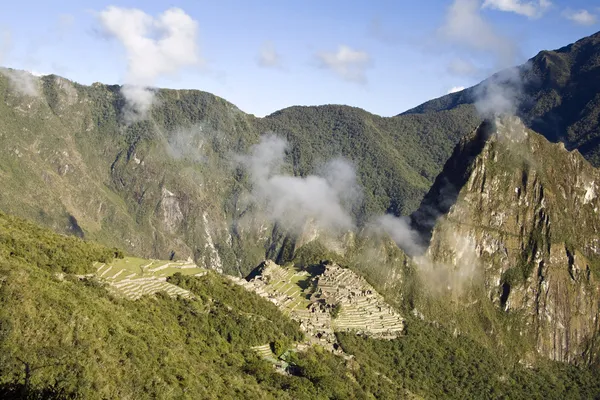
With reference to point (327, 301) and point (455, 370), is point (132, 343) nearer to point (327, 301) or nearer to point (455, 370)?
point (327, 301)

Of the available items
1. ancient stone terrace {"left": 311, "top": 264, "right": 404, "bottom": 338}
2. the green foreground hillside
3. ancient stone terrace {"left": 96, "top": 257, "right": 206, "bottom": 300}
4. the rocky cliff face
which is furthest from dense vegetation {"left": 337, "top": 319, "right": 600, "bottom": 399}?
ancient stone terrace {"left": 96, "top": 257, "right": 206, "bottom": 300}

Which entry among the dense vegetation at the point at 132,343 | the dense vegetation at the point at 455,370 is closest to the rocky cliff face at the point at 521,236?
the dense vegetation at the point at 455,370

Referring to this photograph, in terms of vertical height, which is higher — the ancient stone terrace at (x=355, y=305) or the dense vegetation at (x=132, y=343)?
the dense vegetation at (x=132, y=343)

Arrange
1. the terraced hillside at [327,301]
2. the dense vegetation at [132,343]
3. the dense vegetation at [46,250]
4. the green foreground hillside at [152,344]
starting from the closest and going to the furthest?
the dense vegetation at [132,343] < the green foreground hillside at [152,344] < the dense vegetation at [46,250] < the terraced hillside at [327,301]

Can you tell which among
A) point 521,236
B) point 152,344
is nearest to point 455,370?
point 521,236

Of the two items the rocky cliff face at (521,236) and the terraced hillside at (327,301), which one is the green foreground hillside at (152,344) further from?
the rocky cliff face at (521,236)

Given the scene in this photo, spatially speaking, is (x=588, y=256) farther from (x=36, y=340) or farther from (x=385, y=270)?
(x=36, y=340)

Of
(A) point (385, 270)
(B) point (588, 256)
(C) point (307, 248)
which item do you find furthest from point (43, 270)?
(B) point (588, 256)
